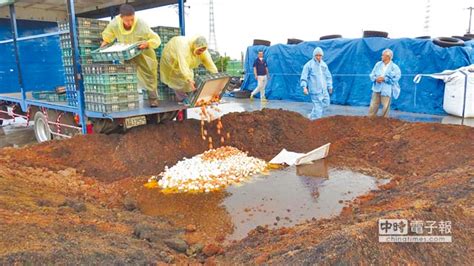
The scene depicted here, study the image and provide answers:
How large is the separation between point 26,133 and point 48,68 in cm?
215

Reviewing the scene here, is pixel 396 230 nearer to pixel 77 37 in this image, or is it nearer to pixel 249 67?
pixel 77 37

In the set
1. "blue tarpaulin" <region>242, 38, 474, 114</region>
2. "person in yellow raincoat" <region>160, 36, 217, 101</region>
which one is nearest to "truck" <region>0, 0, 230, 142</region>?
"person in yellow raincoat" <region>160, 36, 217, 101</region>

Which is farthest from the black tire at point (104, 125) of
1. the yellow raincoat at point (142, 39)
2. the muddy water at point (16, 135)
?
the muddy water at point (16, 135)

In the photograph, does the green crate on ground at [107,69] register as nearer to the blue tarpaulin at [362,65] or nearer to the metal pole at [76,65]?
the metal pole at [76,65]

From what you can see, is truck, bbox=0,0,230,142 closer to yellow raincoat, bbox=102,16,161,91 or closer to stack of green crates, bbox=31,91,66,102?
stack of green crates, bbox=31,91,66,102

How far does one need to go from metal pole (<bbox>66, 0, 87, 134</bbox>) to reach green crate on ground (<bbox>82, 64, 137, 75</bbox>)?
14 centimetres

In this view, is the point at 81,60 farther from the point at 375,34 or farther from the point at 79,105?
the point at 375,34

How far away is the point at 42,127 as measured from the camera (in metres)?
7.90

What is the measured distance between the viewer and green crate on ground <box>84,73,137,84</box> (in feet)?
18.5

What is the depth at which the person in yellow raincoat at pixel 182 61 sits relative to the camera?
21.4ft

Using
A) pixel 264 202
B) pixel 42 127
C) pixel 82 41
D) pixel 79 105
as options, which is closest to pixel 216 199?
pixel 264 202

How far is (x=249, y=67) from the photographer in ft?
57.0

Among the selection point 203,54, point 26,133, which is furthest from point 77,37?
point 26,133

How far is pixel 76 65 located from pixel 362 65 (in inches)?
401
